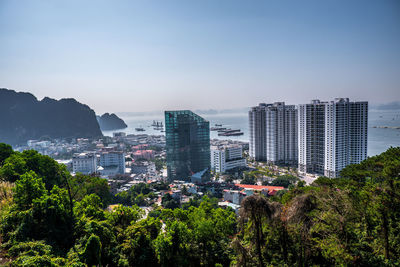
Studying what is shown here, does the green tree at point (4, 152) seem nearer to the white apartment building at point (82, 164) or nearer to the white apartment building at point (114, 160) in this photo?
the white apartment building at point (114, 160)

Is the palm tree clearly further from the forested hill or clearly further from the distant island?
the distant island

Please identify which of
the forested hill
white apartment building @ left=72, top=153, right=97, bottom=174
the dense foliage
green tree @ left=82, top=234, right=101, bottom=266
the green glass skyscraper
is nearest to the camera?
the dense foliage

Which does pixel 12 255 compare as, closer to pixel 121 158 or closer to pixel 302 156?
pixel 302 156

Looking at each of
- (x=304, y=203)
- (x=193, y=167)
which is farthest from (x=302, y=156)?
(x=304, y=203)

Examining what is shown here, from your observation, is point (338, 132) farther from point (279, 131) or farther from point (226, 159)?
point (226, 159)

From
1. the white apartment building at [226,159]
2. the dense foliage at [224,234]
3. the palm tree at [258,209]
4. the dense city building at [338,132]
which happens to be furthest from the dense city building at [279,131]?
the palm tree at [258,209]

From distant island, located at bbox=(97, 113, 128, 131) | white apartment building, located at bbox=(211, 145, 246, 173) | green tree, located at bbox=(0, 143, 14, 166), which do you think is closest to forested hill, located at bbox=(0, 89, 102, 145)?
distant island, located at bbox=(97, 113, 128, 131)

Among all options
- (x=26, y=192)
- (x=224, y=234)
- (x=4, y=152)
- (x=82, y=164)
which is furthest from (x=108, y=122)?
(x=224, y=234)
